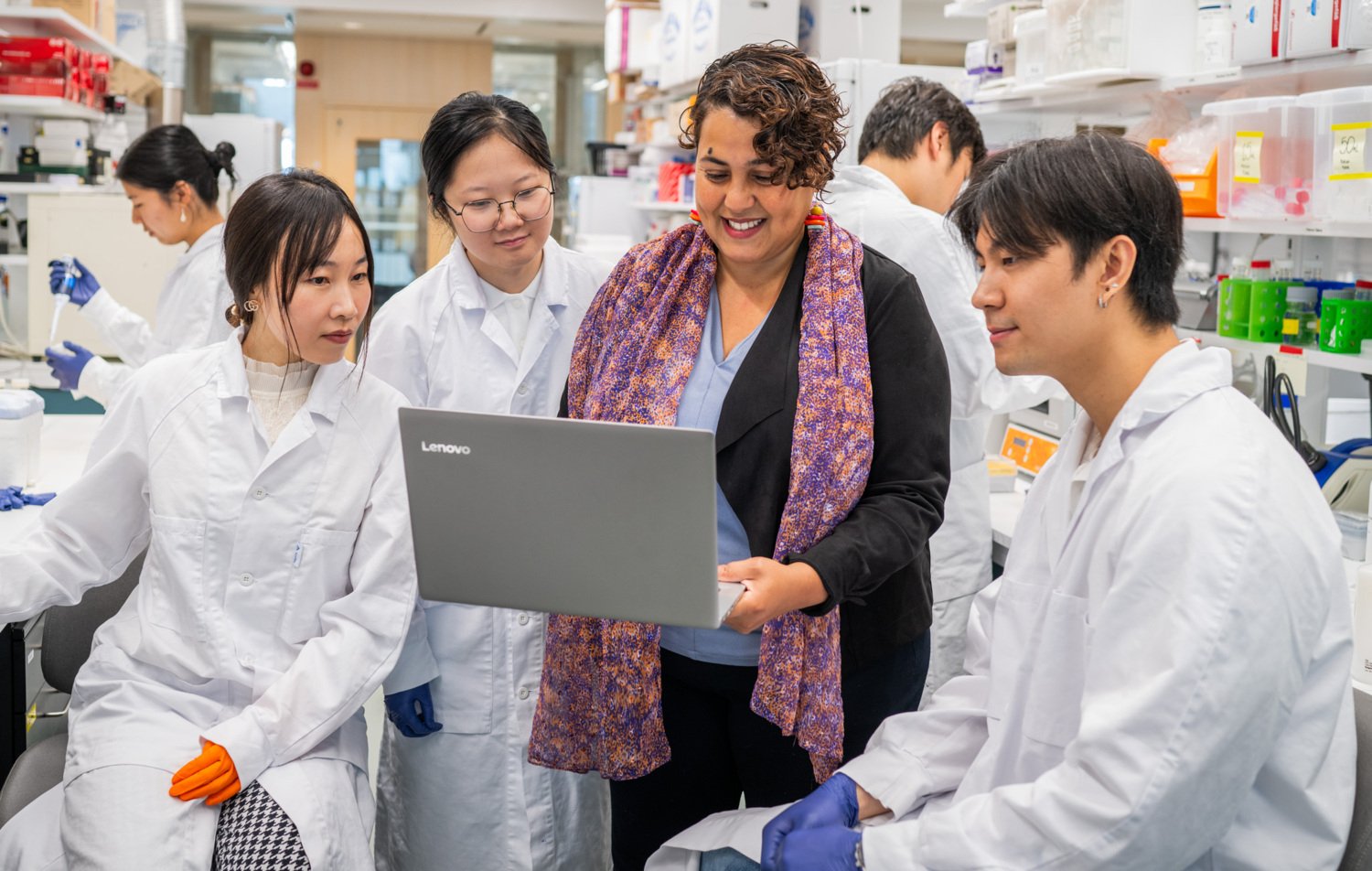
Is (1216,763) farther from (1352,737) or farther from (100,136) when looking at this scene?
(100,136)

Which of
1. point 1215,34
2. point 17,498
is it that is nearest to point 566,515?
point 17,498

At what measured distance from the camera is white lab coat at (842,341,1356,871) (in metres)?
1.10

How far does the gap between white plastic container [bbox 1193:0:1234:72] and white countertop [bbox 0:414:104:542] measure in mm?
2335

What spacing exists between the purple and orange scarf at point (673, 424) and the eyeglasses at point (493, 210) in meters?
0.19

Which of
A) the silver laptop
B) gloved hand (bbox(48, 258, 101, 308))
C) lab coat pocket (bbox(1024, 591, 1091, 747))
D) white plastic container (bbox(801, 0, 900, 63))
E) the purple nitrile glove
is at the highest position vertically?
white plastic container (bbox(801, 0, 900, 63))

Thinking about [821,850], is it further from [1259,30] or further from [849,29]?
[849,29]

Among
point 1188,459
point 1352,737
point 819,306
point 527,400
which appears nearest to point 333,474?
point 527,400

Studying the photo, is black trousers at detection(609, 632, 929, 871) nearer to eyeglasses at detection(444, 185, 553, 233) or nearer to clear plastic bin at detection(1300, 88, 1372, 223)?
eyeglasses at detection(444, 185, 553, 233)

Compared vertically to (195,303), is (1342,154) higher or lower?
higher

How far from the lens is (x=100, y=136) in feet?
19.3

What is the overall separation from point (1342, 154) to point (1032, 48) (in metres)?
1.03

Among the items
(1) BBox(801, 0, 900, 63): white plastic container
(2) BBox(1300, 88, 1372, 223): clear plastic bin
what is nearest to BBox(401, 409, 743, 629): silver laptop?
(2) BBox(1300, 88, 1372, 223): clear plastic bin

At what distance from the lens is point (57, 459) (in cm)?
289

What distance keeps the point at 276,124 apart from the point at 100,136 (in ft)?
3.85
